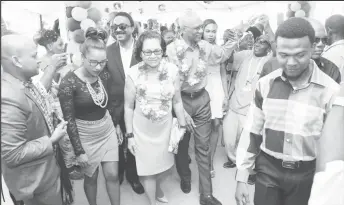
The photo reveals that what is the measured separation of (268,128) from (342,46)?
71.9 inches

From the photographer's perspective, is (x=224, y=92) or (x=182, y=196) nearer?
(x=182, y=196)

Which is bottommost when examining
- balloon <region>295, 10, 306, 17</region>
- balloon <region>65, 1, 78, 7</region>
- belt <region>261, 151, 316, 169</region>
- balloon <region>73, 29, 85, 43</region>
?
belt <region>261, 151, 316, 169</region>

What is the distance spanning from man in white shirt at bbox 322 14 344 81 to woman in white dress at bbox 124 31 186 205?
1547 millimetres

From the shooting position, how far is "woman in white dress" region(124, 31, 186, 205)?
2225 mm

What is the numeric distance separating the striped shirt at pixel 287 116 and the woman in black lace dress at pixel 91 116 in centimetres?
112

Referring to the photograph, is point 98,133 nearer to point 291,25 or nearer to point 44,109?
point 44,109

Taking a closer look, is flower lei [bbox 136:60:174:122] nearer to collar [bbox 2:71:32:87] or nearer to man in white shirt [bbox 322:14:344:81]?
collar [bbox 2:71:32:87]

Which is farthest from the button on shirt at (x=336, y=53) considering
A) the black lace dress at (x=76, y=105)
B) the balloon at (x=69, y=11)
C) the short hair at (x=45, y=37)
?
the balloon at (x=69, y=11)

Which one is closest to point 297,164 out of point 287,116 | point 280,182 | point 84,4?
point 280,182

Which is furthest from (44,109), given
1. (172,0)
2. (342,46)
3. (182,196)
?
(172,0)

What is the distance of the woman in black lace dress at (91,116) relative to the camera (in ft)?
6.51

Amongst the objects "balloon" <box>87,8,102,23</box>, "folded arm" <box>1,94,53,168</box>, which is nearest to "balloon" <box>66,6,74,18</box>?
"balloon" <box>87,8,102,23</box>

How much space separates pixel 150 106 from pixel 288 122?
1143 millimetres

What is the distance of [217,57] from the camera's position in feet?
9.55
